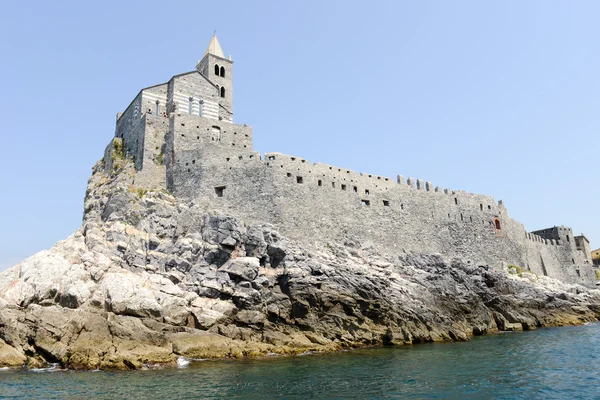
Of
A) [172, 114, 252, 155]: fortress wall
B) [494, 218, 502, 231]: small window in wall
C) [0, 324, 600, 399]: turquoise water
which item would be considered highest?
[172, 114, 252, 155]: fortress wall

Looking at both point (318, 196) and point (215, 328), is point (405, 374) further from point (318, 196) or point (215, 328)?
point (318, 196)

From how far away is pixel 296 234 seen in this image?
32.2 metres

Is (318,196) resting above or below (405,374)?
above

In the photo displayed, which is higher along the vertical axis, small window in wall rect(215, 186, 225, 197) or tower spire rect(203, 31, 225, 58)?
tower spire rect(203, 31, 225, 58)

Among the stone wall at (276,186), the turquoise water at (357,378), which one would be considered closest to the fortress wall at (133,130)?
the stone wall at (276,186)

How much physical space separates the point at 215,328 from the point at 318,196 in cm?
1379

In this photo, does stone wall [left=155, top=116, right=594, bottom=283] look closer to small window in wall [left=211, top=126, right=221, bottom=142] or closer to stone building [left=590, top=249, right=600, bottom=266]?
small window in wall [left=211, top=126, right=221, bottom=142]

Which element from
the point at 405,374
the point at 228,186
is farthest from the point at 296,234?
the point at 405,374

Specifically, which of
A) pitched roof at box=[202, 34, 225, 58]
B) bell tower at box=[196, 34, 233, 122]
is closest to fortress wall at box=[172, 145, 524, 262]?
bell tower at box=[196, 34, 233, 122]

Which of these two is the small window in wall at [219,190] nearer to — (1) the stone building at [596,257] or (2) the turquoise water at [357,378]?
(2) the turquoise water at [357,378]

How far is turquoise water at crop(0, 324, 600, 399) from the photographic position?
16.1 meters

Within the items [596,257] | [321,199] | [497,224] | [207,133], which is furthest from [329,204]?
[596,257]

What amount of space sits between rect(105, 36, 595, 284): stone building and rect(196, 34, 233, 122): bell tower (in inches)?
4.0

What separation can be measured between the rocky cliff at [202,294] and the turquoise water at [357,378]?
6.08 feet
